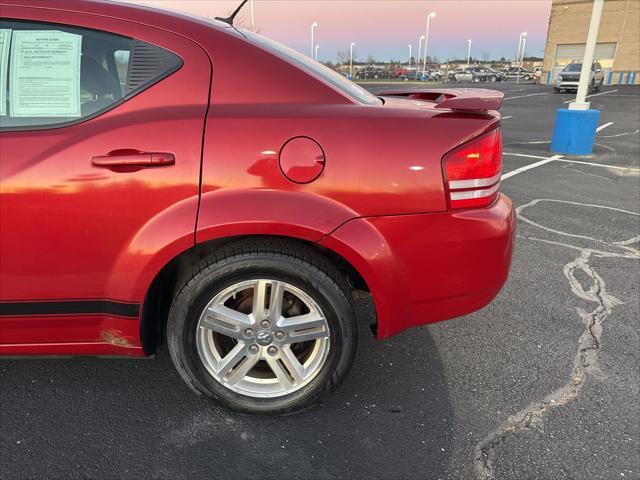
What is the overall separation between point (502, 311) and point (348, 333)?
158 centimetres

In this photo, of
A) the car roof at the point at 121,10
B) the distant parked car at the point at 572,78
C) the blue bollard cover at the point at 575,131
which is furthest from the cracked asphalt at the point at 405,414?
the distant parked car at the point at 572,78

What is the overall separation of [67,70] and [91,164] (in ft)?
1.48

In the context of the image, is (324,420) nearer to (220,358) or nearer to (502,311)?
(220,358)

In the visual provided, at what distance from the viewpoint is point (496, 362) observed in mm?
2617

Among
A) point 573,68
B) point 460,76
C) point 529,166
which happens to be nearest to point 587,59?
point 529,166

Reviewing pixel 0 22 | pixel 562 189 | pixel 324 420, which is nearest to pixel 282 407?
pixel 324 420

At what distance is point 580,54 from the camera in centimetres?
4103

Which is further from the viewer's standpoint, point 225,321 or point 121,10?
point 225,321

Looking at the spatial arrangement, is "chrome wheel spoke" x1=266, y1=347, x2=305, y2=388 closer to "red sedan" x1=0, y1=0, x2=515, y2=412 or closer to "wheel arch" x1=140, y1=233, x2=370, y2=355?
"red sedan" x1=0, y1=0, x2=515, y2=412

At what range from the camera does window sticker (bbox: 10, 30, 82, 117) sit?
1.92 metres

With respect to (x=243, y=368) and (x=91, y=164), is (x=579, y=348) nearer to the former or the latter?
(x=243, y=368)

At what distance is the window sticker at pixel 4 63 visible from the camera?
1916mm

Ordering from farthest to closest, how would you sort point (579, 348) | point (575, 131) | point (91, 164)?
point (575, 131)
point (579, 348)
point (91, 164)

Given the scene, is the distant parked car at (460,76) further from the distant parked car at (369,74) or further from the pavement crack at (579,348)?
the pavement crack at (579,348)
